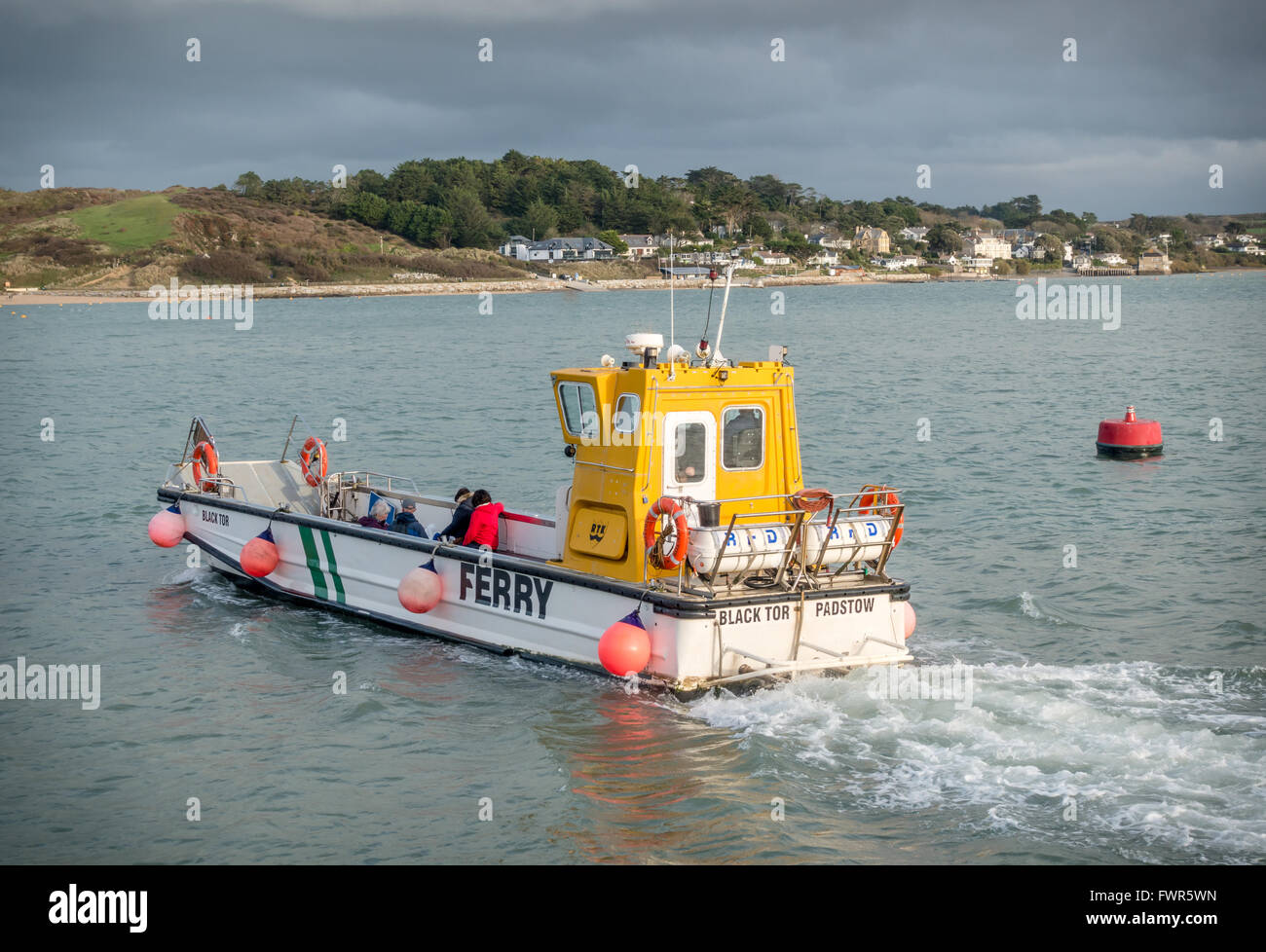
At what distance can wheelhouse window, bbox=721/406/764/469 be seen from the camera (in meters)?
11.9

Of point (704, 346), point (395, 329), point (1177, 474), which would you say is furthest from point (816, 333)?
point (704, 346)

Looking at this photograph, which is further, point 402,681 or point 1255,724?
point 402,681

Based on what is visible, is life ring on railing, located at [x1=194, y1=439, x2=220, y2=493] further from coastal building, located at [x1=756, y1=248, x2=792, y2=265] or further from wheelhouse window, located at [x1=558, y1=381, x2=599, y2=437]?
coastal building, located at [x1=756, y1=248, x2=792, y2=265]

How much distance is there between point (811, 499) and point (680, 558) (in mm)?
1666

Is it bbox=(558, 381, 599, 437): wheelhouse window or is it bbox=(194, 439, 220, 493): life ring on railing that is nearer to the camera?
bbox=(558, 381, 599, 437): wheelhouse window

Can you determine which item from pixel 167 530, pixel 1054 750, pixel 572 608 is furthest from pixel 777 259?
pixel 1054 750

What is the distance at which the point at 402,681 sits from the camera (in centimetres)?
1223

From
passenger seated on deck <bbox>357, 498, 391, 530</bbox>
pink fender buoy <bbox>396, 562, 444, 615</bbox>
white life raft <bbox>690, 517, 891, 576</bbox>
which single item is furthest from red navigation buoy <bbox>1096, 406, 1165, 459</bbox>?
pink fender buoy <bbox>396, 562, 444, 615</bbox>

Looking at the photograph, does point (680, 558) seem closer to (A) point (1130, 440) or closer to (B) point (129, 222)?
(A) point (1130, 440)

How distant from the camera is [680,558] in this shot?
10.7 m

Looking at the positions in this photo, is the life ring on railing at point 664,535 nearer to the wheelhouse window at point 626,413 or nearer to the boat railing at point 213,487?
the wheelhouse window at point 626,413

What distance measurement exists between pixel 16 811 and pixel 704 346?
712 cm

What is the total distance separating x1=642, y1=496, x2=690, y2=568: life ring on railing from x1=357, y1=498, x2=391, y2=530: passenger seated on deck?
479 cm

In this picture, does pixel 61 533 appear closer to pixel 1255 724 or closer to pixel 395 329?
pixel 1255 724
